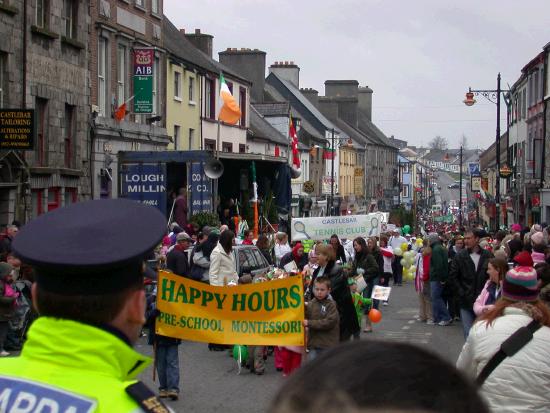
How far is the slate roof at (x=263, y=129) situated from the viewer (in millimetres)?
54519

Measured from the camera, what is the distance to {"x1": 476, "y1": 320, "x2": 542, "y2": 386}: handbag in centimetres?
532

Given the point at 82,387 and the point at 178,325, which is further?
the point at 178,325

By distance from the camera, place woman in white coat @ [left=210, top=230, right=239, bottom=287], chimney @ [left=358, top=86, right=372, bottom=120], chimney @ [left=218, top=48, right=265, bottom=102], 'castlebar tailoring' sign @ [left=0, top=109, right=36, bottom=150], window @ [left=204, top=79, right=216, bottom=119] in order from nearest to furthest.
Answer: woman in white coat @ [left=210, top=230, right=239, bottom=287]
'castlebar tailoring' sign @ [left=0, top=109, right=36, bottom=150]
window @ [left=204, top=79, right=216, bottom=119]
chimney @ [left=218, top=48, right=265, bottom=102]
chimney @ [left=358, top=86, right=372, bottom=120]

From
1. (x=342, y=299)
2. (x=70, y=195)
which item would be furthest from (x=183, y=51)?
(x=342, y=299)

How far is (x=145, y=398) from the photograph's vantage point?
8.05ft

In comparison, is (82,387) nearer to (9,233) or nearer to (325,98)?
(9,233)

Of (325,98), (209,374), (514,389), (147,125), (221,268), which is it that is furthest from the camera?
(325,98)

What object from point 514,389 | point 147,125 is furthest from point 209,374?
point 147,125

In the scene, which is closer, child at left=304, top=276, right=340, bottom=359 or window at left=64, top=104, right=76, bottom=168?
child at left=304, top=276, right=340, bottom=359

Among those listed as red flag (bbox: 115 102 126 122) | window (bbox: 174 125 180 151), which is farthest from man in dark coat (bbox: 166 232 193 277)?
window (bbox: 174 125 180 151)

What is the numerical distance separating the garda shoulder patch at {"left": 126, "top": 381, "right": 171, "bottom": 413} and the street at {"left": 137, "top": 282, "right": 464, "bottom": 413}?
5248 millimetres

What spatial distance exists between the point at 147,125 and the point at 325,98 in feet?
173

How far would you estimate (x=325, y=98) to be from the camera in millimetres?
A: 85750

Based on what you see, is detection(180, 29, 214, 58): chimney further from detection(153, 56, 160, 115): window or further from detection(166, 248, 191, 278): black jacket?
detection(166, 248, 191, 278): black jacket
